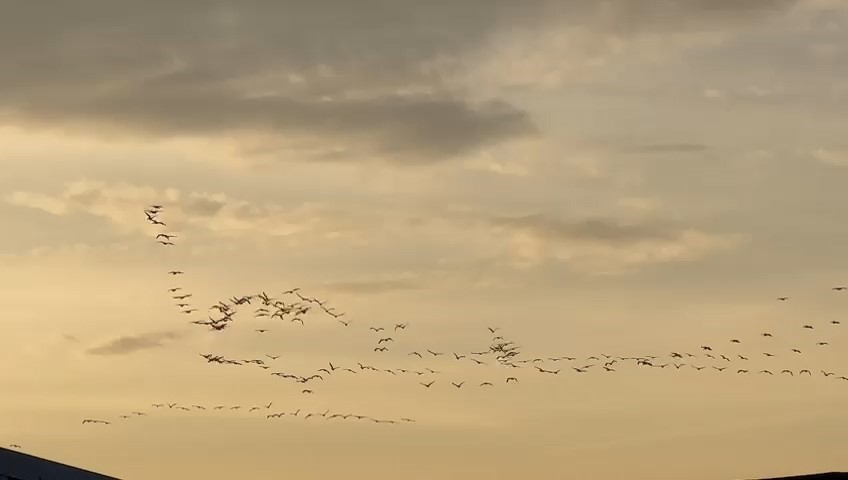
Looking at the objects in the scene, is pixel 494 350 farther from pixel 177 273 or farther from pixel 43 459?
pixel 43 459

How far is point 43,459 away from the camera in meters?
84.0

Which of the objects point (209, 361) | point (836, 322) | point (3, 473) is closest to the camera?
point (836, 322)

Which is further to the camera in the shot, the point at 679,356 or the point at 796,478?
the point at 796,478

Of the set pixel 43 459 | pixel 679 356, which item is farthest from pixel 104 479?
pixel 679 356

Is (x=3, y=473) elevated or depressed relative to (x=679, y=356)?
depressed

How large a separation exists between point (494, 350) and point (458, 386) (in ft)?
25.8

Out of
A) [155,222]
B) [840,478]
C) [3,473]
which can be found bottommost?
[3,473]

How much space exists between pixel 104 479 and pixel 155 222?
106 ft

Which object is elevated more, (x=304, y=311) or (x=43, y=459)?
(x=304, y=311)

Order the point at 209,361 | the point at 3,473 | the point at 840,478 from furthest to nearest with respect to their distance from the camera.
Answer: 1. the point at 840,478
2. the point at 3,473
3. the point at 209,361

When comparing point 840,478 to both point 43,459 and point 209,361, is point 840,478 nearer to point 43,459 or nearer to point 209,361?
point 209,361

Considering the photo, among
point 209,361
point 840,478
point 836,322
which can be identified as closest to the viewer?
point 836,322

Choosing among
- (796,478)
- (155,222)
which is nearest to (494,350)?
(155,222)

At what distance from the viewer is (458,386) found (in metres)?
82.2
